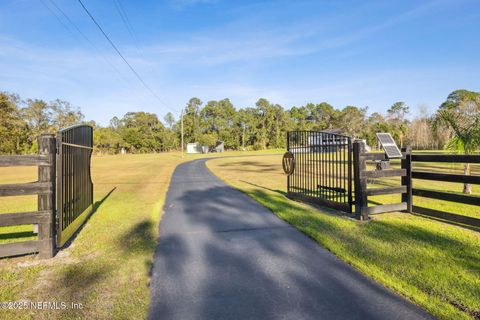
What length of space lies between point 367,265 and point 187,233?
3194mm

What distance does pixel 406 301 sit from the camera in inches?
114

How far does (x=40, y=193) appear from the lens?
13.7 ft

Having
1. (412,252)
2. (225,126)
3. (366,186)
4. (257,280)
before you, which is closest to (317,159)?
(366,186)

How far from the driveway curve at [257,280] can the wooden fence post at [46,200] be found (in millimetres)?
1641

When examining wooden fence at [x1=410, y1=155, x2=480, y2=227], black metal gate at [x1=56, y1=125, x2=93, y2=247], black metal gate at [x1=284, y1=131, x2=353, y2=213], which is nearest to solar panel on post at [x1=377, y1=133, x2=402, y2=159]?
black metal gate at [x1=284, y1=131, x2=353, y2=213]

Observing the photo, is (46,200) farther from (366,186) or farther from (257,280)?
(366,186)

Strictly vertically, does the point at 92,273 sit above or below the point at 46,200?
below

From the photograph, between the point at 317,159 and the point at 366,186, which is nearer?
the point at 366,186

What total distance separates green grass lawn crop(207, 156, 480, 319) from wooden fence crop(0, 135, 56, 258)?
14.3 feet

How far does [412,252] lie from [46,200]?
5.59 metres

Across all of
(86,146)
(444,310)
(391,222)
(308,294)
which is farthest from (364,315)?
(86,146)

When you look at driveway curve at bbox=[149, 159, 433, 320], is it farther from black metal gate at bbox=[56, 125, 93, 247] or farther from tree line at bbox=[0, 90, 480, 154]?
tree line at bbox=[0, 90, 480, 154]

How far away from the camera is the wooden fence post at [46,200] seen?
422 centimetres

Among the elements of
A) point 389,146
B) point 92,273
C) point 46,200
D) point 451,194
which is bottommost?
point 92,273
